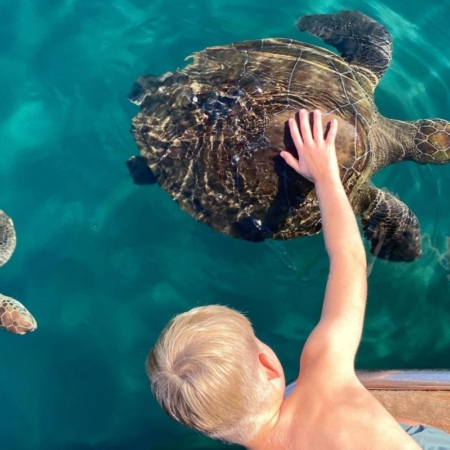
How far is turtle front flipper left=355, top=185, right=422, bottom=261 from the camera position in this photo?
414cm

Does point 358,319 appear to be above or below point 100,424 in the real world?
above

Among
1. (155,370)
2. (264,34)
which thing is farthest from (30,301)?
(264,34)

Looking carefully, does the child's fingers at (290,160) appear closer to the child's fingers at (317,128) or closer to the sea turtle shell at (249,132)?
the sea turtle shell at (249,132)

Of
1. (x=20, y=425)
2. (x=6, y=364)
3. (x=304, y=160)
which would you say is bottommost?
(x=20, y=425)

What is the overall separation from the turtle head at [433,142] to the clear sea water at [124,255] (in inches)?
21.6

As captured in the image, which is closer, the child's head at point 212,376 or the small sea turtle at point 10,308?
the child's head at point 212,376

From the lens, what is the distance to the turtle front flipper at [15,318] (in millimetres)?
4230

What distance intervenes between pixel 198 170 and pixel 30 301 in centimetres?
217

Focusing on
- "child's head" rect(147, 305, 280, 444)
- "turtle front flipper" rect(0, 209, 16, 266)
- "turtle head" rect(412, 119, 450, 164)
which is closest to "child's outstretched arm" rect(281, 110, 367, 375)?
"child's head" rect(147, 305, 280, 444)

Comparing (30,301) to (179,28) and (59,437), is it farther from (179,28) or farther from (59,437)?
(179,28)

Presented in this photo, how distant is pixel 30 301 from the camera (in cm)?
464

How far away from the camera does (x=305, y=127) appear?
3.21 m

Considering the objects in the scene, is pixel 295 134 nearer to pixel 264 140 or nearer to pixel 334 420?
pixel 264 140

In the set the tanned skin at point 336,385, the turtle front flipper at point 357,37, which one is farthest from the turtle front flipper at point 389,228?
the tanned skin at point 336,385
